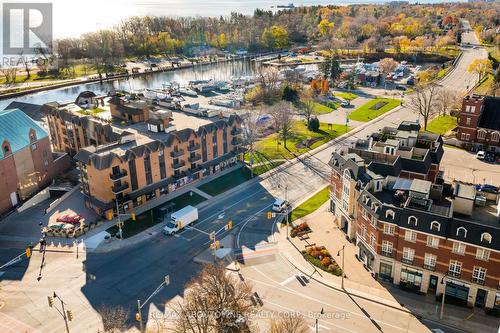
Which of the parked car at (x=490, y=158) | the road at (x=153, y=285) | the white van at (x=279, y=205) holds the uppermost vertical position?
the parked car at (x=490, y=158)

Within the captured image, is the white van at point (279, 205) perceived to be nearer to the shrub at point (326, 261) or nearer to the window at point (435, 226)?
the shrub at point (326, 261)

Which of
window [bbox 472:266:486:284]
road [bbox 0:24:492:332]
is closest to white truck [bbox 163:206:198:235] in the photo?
road [bbox 0:24:492:332]

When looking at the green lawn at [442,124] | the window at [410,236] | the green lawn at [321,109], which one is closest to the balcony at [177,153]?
the window at [410,236]

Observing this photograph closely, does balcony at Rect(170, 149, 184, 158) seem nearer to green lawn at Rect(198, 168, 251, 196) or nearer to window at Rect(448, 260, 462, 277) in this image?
green lawn at Rect(198, 168, 251, 196)

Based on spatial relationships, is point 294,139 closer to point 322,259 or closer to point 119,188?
point 119,188

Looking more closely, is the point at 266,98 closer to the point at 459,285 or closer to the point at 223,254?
the point at 223,254

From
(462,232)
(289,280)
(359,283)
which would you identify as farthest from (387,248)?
(289,280)

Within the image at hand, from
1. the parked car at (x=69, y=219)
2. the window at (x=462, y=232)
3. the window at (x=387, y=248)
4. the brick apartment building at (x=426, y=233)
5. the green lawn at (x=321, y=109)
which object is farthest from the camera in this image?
the green lawn at (x=321, y=109)
